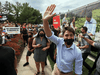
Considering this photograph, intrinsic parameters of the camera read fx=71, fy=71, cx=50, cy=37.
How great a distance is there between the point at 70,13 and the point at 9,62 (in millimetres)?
6161

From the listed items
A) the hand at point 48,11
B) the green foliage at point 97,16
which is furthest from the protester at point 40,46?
the green foliage at point 97,16

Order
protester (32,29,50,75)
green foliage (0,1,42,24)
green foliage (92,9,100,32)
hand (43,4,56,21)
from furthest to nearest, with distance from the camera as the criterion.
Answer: green foliage (0,1,42,24) < green foliage (92,9,100,32) < protester (32,29,50,75) < hand (43,4,56,21)

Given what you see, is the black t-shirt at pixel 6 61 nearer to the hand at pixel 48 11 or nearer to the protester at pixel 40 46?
the hand at pixel 48 11

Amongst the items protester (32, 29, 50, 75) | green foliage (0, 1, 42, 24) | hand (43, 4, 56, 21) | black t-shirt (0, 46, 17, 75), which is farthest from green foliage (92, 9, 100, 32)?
green foliage (0, 1, 42, 24)

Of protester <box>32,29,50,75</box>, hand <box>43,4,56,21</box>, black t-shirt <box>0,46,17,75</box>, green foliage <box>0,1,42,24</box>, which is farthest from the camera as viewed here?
green foliage <box>0,1,42,24</box>

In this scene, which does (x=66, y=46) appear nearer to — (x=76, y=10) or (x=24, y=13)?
(x=76, y=10)

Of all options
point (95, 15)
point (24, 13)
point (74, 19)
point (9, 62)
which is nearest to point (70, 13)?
point (74, 19)

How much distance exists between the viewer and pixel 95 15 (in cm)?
421

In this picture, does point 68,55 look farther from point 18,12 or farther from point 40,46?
point 18,12

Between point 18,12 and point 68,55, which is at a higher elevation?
point 18,12

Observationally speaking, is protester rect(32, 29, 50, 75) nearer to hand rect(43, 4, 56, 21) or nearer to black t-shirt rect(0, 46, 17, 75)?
black t-shirt rect(0, 46, 17, 75)

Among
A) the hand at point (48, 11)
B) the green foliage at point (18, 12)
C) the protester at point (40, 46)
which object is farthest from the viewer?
the green foliage at point (18, 12)

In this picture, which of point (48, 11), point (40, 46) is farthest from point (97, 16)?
point (48, 11)

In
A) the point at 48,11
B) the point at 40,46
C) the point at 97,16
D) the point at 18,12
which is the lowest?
the point at 40,46
